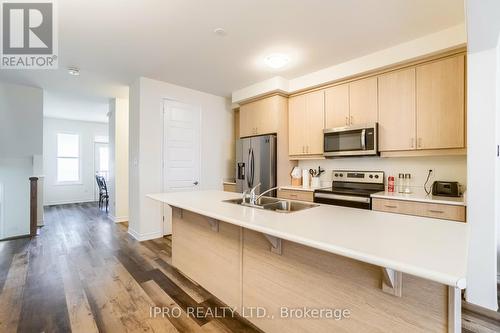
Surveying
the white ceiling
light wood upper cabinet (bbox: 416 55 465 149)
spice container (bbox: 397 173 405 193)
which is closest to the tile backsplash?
spice container (bbox: 397 173 405 193)

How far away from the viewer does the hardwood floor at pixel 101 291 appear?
5.85ft

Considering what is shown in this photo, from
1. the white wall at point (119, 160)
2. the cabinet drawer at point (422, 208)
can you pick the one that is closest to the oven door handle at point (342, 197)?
the cabinet drawer at point (422, 208)

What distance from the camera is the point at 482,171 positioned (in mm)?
2002

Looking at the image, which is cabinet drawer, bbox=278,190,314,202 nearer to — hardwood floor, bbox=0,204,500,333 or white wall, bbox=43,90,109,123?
hardwood floor, bbox=0,204,500,333

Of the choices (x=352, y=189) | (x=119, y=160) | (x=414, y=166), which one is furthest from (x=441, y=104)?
(x=119, y=160)

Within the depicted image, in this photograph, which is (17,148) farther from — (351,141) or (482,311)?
(482,311)

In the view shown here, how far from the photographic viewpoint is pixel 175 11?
82.8 inches

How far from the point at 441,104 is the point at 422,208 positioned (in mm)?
1138

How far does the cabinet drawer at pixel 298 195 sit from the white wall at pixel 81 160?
6.77 m

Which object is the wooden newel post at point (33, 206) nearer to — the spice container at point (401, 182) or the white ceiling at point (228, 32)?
the white ceiling at point (228, 32)

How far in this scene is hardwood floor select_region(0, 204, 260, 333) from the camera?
1.79m

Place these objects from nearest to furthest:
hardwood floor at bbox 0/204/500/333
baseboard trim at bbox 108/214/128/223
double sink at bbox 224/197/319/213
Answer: hardwood floor at bbox 0/204/500/333 < double sink at bbox 224/197/319/213 < baseboard trim at bbox 108/214/128/223

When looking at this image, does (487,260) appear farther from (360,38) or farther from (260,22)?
(260,22)

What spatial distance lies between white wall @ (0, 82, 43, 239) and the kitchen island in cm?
387
